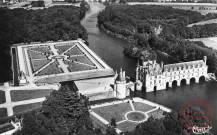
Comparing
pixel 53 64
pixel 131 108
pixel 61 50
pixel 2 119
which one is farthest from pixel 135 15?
pixel 2 119

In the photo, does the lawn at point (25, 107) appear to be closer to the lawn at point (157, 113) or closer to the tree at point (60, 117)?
the tree at point (60, 117)

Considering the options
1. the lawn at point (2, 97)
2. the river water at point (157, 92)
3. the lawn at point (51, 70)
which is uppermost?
the lawn at point (2, 97)

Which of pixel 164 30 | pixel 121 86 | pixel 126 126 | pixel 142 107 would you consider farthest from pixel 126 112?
pixel 164 30

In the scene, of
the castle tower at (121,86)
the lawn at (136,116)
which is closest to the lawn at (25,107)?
the castle tower at (121,86)

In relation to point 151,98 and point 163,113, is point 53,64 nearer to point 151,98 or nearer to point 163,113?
point 151,98

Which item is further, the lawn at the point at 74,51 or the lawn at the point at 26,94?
the lawn at the point at 74,51

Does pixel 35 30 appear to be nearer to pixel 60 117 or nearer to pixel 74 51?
pixel 74 51

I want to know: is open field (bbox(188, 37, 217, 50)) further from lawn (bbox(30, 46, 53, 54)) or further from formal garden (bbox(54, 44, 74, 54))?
lawn (bbox(30, 46, 53, 54))

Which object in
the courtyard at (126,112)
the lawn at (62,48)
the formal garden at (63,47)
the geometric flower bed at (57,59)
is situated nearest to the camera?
the courtyard at (126,112)
